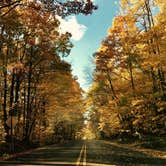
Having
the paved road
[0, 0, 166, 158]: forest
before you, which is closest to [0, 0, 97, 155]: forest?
[0, 0, 166, 158]: forest

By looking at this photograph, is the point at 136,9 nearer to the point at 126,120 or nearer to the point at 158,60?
the point at 158,60

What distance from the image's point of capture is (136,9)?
2544cm

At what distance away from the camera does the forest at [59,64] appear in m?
21.1

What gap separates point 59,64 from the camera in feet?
102

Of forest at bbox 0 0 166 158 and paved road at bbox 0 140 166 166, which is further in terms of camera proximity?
forest at bbox 0 0 166 158

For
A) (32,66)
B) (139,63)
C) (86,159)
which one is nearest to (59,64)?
(32,66)

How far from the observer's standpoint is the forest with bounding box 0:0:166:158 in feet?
69.2

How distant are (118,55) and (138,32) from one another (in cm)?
796

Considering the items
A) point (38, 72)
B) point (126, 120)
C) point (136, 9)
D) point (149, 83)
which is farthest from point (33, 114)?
point (136, 9)

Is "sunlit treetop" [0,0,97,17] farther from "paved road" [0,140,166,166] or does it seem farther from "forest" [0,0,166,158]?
"paved road" [0,140,166,166]

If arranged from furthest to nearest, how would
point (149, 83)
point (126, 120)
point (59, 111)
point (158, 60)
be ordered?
point (59, 111) → point (126, 120) → point (149, 83) → point (158, 60)

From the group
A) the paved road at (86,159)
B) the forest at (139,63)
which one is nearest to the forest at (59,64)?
the forest at (139,63)

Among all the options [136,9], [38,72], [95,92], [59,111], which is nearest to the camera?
[136,9]

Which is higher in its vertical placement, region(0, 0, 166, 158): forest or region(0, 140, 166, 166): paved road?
region(0, 0, 166, 158): forest
